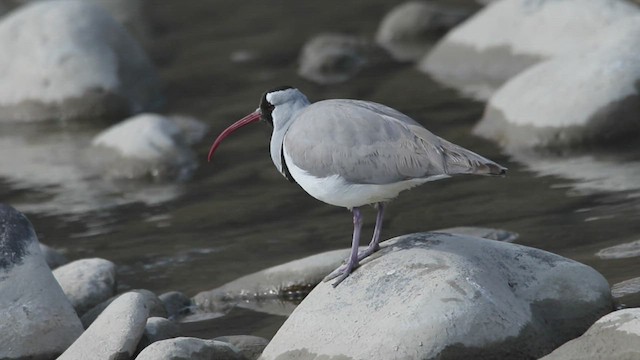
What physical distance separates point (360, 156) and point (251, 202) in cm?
424

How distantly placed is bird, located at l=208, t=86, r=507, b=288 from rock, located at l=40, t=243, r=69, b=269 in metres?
3.11

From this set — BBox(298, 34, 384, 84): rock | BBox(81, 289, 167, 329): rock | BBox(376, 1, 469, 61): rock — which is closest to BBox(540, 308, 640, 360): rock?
BBox(81, 289, 167, 329): rock

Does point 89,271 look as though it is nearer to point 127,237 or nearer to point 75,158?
point 127,237

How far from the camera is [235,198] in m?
11.0

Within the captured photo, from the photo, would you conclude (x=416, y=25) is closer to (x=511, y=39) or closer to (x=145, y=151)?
(x=511, y=39)

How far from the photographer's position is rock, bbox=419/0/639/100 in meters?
14.0

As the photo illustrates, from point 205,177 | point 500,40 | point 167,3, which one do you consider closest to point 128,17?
point 167,3

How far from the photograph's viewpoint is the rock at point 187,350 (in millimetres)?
6695

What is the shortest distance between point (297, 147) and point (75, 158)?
22.0 feet

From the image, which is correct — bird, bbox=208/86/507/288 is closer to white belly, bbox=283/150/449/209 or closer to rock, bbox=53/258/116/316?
white belly, bbox=283/150/449/209

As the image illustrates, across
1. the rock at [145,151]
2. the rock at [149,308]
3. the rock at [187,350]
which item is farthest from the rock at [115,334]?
the rock at [145,151]

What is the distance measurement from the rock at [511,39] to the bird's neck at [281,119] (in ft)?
22.4

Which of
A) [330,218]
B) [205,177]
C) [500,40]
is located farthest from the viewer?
[500,40]

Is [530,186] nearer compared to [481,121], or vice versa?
[530,186]
